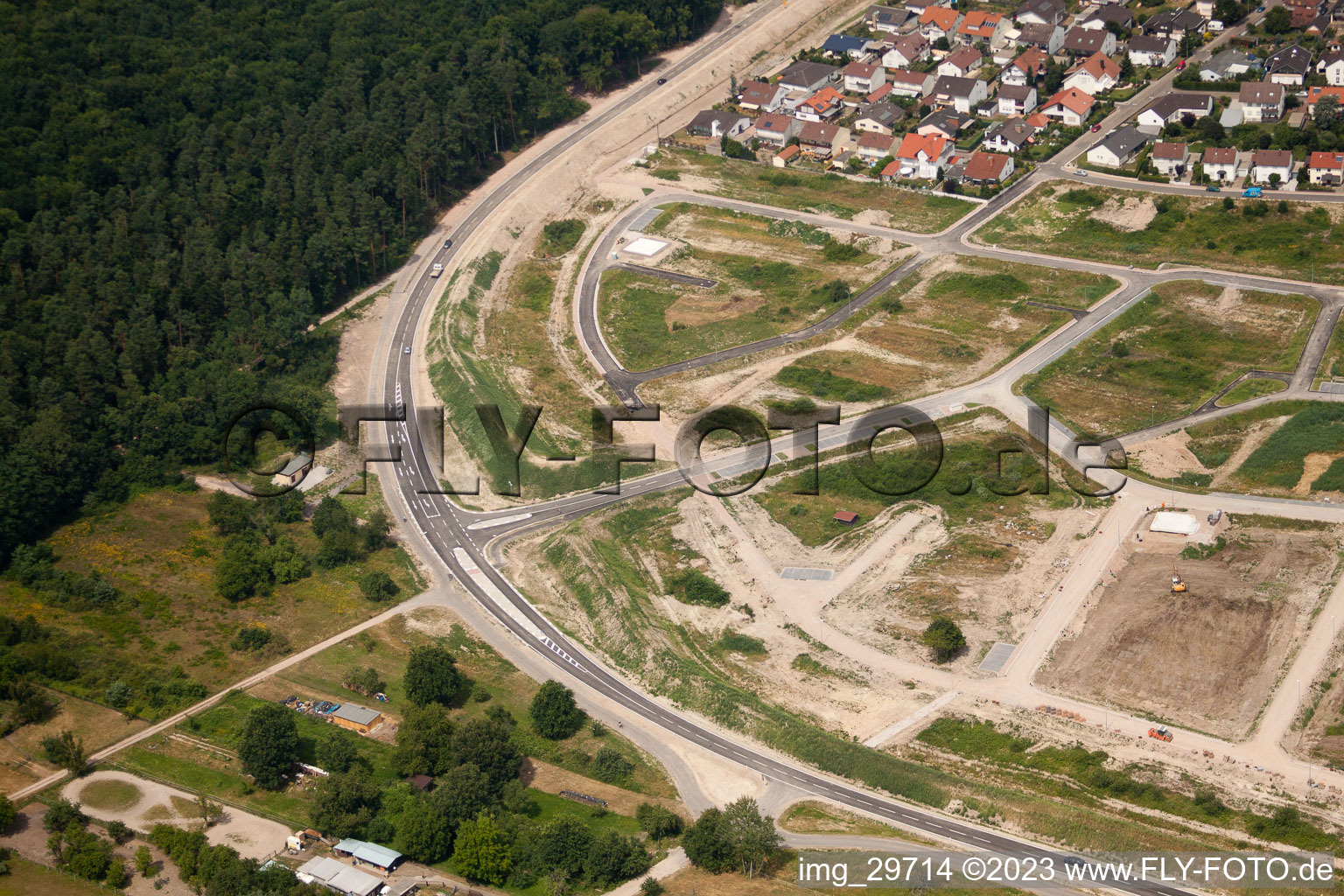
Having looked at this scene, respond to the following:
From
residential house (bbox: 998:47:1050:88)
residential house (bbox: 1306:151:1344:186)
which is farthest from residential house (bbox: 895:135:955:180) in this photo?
residential house (bbox: 1306:151:1344:186)

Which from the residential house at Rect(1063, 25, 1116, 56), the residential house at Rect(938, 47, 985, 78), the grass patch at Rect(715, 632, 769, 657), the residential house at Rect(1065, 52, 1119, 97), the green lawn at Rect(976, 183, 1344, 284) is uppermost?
the residential house at Rect(1063, 25, 1116, 56)

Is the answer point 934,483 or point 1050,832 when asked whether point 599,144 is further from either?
point 1050,832

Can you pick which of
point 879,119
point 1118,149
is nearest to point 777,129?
point 879,119

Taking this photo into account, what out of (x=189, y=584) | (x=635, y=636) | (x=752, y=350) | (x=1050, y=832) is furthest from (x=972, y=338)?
(x=189, y=584)

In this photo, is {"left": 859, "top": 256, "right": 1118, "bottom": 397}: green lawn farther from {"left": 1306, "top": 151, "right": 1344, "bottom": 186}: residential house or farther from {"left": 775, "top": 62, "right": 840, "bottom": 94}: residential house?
{"left": 775, "top": 62, "right": 840, "bottom": 94}: residential house

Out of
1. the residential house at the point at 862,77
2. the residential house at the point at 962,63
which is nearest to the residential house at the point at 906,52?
the residential house at the point at 862,77

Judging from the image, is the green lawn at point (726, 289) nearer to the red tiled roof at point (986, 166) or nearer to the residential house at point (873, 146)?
the residential house at point (873, 146)
